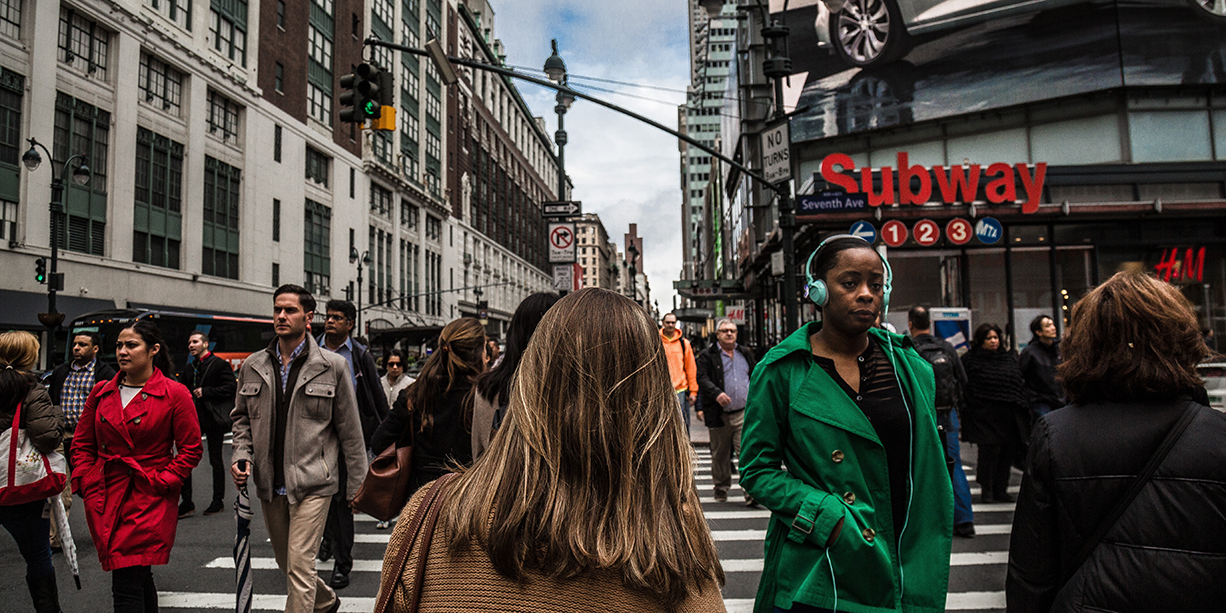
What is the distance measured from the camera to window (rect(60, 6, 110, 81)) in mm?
29344

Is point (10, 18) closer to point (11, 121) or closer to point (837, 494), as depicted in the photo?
point (11, 121)

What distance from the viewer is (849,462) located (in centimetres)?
270

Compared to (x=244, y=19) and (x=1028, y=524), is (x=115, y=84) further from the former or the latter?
(x=1028, y=524)

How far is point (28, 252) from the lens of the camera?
89.1 feet

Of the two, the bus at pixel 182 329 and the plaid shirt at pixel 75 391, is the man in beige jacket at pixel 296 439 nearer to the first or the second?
the plaid shirt at pixel 75 391

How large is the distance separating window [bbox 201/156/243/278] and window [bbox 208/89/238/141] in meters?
1.69

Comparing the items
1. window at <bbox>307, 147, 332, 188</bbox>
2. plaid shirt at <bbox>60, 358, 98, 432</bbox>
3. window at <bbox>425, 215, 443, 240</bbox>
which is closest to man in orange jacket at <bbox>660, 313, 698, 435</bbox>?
plaid shirt at <bbox>60, 358, 98, 432</bbox>

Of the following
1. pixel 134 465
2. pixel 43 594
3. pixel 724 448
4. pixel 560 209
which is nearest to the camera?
pixel 134 465

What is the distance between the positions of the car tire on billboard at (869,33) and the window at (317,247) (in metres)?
34.0

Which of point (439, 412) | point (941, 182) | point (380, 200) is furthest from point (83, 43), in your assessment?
point (439, 412)

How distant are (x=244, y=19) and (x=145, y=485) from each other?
44.2m

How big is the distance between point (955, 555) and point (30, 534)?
283 inches

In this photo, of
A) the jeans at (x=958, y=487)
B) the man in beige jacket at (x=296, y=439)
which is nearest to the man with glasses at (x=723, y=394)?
the jeans at (x=958, y=487)

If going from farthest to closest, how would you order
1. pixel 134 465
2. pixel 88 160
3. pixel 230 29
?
pixel 230 29
pixel 88 160
pixel 134 465
